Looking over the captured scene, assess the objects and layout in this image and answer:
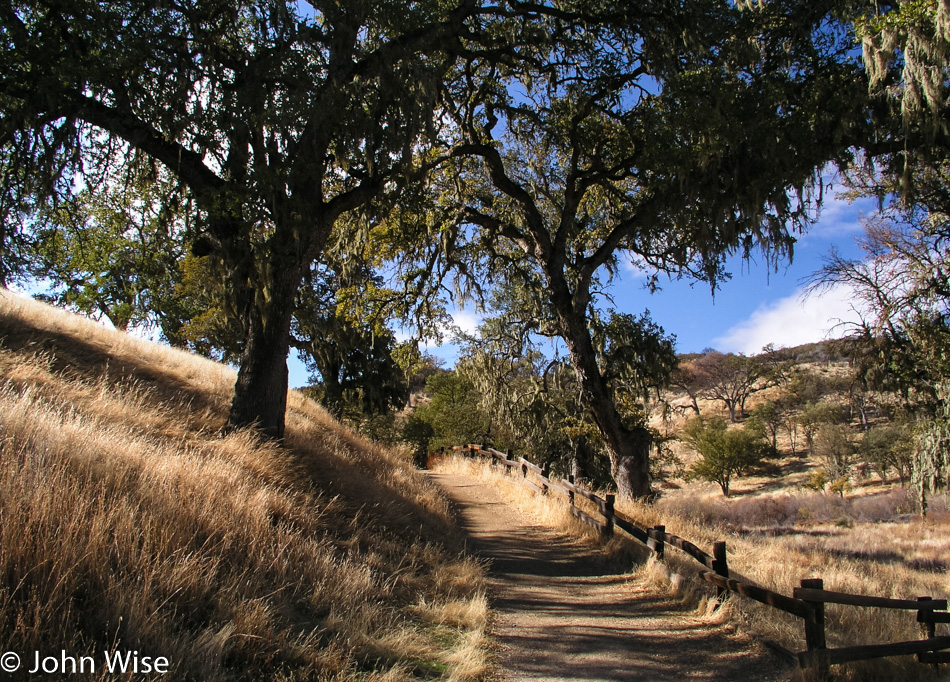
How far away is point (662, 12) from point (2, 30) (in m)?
10.4

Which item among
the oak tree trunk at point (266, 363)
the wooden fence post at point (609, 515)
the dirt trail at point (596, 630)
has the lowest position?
the dirt trail at point (596, 630)

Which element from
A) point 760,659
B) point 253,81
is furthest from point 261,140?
point 760,659

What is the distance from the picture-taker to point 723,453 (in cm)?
4481

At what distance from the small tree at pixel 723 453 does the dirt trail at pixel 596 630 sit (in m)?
40.4

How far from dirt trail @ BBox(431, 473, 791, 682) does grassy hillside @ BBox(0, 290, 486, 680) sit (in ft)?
1.82

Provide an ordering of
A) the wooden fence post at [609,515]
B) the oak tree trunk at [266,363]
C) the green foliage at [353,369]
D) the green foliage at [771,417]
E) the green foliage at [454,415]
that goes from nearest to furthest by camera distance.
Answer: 1. the oak tree trunk at [266,363]
2. the wooden fence post at [609,515]
3. the green foliage at [353,369]
4. the green foliage at [454,415]
5. the green foliage at [771,417]

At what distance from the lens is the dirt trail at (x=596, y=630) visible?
4848 mm

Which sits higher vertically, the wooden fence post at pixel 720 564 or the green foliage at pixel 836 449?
the green foliage at pixel 836 449

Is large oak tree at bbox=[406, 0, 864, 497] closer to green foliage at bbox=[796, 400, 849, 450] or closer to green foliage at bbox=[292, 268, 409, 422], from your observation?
green foliage at bbox=[292, 268, 409, 422]

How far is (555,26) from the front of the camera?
11133 millimetres

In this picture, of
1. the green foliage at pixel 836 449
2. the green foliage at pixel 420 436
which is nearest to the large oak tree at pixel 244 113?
the green foliage at pixel 420 436

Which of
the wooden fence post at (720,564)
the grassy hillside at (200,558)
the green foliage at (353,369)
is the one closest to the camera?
the grassy hillside at (200,558)

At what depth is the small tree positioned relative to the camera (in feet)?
147

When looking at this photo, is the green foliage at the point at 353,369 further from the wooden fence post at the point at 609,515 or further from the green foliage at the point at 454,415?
the wooden fence post at the point at 609,515
